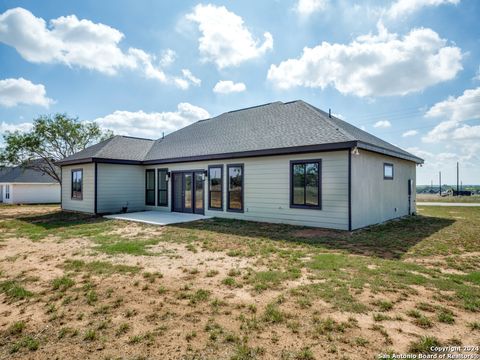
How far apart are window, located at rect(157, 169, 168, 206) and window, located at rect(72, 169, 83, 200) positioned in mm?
3953

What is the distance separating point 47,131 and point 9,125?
2.87 metres

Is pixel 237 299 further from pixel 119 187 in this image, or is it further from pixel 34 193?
pixel 34 193

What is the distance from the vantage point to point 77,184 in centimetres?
1442

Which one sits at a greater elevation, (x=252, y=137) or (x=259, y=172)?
(x=252, y=137)

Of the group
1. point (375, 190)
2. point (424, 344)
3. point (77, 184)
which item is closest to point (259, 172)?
point (375, 190)

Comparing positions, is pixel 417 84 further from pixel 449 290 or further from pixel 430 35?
pixel 449 290

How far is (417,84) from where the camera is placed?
627 inches

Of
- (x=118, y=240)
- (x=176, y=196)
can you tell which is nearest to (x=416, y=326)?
(x=118, y=240)

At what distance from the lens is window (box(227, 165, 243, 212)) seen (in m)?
11.0

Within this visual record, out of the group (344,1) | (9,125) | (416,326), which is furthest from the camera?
(9,125)

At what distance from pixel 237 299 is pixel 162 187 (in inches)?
450

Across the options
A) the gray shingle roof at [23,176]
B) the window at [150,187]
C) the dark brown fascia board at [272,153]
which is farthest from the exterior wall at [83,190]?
the gray shingle roof at [23,176]

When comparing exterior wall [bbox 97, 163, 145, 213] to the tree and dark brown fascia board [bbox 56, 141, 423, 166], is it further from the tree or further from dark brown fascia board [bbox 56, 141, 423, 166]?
the tree

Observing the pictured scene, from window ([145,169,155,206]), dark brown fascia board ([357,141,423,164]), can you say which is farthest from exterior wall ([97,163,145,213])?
dark brown fascia board ([357,141,423,164])
